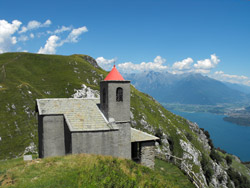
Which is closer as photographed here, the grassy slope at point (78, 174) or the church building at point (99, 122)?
the grassy slope at point (78, 174)

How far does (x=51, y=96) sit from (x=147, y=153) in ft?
217

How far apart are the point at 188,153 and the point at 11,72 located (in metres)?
97.8

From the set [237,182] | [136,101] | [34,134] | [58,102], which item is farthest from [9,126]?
[237,182]

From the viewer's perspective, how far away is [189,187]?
2142cm

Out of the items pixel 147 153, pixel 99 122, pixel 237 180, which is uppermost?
pixel 99 122

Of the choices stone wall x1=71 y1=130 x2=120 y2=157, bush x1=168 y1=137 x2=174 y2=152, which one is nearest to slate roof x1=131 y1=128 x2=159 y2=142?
stone wall x1=71 y1=130 x2=120 y2=157

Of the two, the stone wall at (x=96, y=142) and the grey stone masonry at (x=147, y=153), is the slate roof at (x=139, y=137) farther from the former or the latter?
the stone wall at (x=96, y=142)

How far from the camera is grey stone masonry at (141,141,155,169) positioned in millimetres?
26062

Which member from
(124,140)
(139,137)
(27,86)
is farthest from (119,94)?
(27,86)

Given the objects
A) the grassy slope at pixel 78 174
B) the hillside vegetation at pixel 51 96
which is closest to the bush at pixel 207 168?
the hillside vegetation at pixel 51 96

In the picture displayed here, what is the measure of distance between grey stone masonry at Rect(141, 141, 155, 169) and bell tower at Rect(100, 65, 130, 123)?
15.7 ft

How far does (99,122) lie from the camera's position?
22.7 m

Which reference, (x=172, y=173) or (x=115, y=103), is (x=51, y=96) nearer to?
(x=115, y=103)

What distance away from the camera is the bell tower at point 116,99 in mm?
24047
